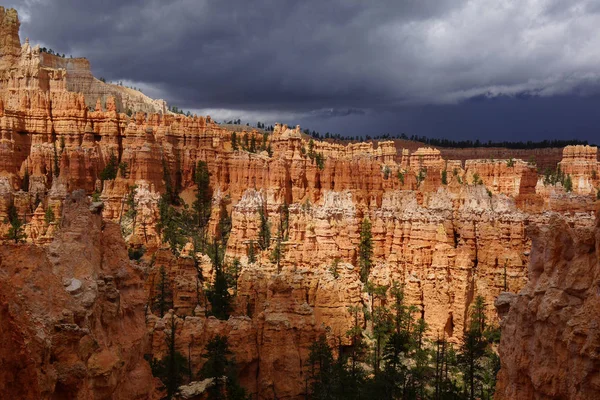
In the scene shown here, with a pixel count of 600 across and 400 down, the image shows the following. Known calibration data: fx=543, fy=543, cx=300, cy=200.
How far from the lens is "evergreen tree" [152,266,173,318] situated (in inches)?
1294

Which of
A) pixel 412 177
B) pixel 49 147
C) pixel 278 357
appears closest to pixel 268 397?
pixel 278 357

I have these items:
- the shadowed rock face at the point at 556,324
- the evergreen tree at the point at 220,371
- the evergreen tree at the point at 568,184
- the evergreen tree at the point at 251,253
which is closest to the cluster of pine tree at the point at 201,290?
the evergreen tree at the point at 220,371

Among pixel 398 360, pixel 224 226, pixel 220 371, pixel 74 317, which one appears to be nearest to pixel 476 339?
pixel 398 360

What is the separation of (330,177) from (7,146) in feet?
107

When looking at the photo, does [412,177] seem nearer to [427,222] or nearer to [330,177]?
[330,177]

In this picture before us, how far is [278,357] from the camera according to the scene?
2723 centimetres

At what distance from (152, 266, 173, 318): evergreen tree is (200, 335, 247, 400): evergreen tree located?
25.5 feet

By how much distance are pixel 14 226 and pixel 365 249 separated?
93.5ft

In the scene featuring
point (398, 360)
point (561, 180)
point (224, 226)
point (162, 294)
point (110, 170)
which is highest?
point (110, 170)

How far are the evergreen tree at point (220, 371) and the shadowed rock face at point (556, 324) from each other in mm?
12450

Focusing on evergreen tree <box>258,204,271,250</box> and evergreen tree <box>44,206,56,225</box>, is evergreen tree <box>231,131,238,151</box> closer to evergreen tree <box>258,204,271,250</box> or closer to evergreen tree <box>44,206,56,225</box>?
evergreen tree <box>258,204,271,250</box>

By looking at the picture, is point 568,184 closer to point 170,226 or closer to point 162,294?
point 170,226

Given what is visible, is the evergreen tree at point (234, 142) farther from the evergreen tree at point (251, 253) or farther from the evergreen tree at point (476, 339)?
the evergreen tree at point (476, 339)

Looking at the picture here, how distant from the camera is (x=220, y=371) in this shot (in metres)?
23.4
